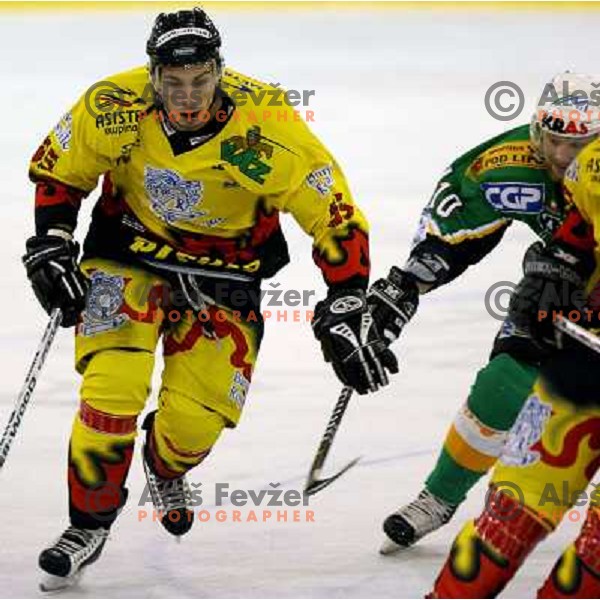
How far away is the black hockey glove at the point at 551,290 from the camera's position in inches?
151

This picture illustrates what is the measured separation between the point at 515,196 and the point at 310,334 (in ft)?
6.19

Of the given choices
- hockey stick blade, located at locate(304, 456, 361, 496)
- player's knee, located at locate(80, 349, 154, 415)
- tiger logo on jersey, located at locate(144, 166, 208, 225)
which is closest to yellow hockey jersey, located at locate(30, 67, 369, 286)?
tiger logo on jersey, located at locate(144, 166, 208, 225)

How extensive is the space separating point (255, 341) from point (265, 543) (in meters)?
0.46

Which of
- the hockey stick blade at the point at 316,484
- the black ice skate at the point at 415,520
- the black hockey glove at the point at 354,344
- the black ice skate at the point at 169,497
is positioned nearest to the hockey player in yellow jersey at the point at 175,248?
the black hockey glove at the point at 354,344

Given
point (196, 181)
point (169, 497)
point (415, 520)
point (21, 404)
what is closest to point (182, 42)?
point (196, 181)

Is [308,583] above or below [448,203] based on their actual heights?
below

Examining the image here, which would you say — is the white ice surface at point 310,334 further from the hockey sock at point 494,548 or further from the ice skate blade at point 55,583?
the hockey sock at point 494,548

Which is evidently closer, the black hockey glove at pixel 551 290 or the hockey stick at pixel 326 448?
the black hockey glove at pixel 551 290

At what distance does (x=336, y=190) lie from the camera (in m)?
4.42

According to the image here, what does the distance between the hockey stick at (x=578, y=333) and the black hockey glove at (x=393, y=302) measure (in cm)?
77

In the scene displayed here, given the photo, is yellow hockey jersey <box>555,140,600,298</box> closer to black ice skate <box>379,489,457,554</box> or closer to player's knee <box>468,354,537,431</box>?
player's knee <box>468,354,537,431</box>

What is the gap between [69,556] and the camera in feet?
14.4

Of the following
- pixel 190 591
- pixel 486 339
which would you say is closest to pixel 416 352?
pixel 486 339

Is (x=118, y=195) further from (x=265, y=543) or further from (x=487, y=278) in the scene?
(x=487, y=278)
